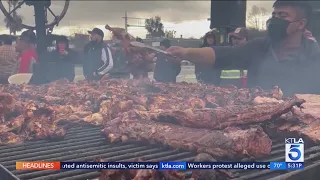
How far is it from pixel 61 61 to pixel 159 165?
22.7 ft

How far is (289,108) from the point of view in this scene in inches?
123

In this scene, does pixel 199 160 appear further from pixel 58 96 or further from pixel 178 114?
pixel 58 96

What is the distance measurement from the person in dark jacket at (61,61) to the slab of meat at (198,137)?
5306 millimetres

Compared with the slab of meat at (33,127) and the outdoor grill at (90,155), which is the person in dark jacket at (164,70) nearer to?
the slab of meat at (33,127)

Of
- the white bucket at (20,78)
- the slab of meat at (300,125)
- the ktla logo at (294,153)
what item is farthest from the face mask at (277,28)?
the white bucket at (20,78)

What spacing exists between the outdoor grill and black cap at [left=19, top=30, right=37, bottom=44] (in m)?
4.94

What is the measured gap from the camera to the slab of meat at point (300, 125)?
2.98 m

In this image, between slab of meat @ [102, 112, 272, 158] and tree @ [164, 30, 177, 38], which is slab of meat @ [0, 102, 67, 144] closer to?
slab of meat @ [102, 112, 272, 158]

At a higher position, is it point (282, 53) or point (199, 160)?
point (282, 53)

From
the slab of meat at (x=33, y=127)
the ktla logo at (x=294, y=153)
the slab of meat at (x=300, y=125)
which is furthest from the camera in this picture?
the slab of meat at (x=33, y=127)

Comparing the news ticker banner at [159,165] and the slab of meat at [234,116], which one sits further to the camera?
the slab of meat at [234,116]

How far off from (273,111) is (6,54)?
6540 mm

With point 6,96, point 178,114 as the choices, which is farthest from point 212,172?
point 6,96

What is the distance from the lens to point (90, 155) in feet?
9.36
